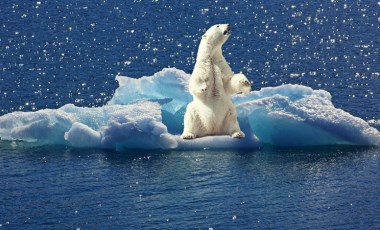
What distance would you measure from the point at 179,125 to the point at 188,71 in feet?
42.3

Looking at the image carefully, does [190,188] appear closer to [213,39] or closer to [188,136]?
[188,136]

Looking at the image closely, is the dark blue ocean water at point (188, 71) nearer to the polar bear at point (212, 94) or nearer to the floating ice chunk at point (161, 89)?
the polar bear at point (212, 94)

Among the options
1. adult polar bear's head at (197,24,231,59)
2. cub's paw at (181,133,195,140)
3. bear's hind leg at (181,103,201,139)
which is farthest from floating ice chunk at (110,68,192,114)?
adult polar bear's head at (197,24,231,59)

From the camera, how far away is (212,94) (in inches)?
1567

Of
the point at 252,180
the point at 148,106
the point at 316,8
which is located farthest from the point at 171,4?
the point at 252,180

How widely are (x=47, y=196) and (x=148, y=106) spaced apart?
21.1ft

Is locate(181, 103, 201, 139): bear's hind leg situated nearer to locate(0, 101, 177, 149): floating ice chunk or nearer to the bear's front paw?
locate(0, 101, 177, 149): floating ice chunk

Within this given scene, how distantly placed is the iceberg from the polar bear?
16.6 inches

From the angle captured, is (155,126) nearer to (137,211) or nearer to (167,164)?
(167,164)

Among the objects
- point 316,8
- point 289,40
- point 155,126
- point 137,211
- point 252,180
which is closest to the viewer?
point 137,211

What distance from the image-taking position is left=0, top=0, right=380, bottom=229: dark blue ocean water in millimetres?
34562

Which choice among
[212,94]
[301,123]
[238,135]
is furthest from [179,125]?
[301,123]

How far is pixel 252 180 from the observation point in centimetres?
3709

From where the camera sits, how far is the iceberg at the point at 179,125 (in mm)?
39906
